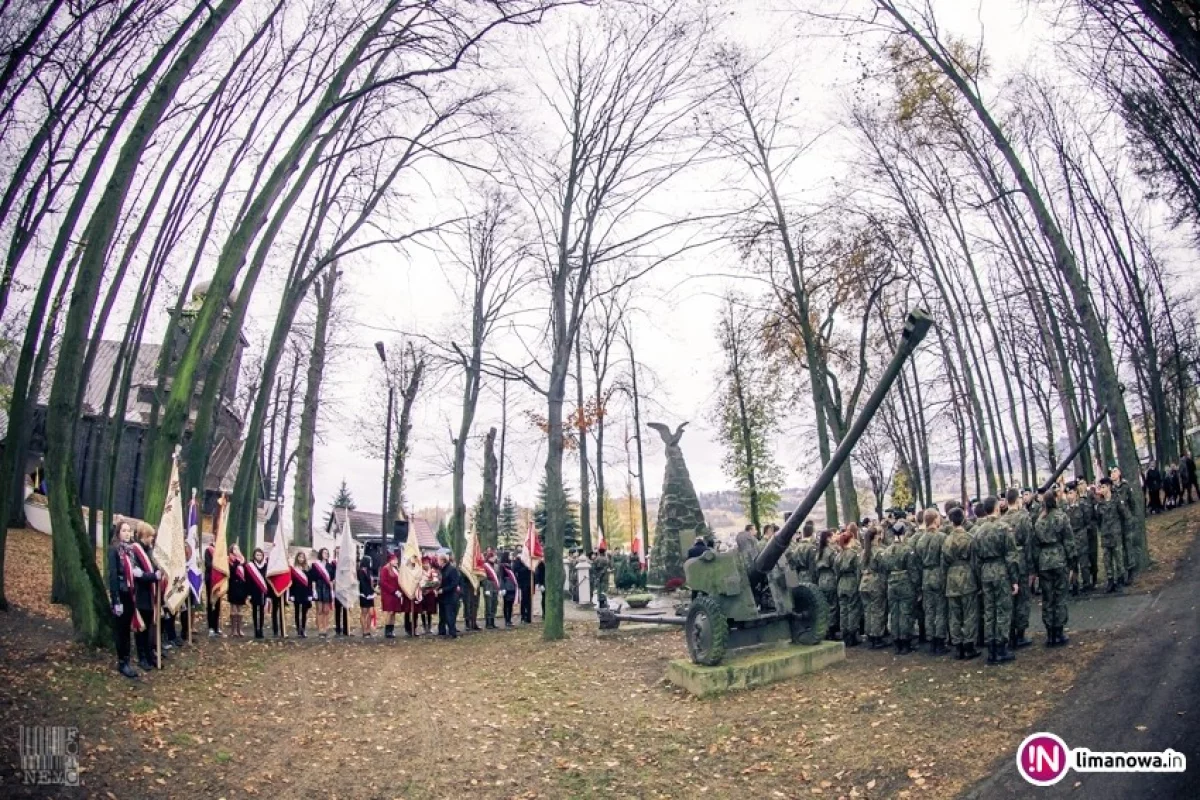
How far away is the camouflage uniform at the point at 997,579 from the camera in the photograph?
29.2 ft

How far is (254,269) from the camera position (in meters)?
14.3

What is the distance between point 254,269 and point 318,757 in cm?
1015

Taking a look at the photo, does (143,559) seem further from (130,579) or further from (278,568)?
(278,568)

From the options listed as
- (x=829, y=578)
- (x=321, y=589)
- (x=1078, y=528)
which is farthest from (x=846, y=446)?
(x=321, y=589)

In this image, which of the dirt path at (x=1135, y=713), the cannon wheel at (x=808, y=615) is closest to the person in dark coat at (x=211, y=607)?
the cannon wheel at (x=808, y=615)

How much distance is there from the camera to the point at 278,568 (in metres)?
14.3

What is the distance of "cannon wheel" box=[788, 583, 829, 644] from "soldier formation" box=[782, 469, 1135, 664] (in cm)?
92

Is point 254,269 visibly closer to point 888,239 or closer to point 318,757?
point 318,757

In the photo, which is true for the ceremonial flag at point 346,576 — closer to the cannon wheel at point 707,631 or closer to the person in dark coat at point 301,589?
the person in dark coat at point 301,589

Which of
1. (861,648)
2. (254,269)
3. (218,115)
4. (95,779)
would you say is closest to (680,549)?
(861,648)

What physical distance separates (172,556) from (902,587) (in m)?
10.2

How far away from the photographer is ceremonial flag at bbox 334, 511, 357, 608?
15.1 m

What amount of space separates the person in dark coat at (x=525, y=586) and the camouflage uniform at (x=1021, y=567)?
11.6m

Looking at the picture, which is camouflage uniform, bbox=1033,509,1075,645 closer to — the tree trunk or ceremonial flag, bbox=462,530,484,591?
ceremonial flag, bbox=462,530,484,591
